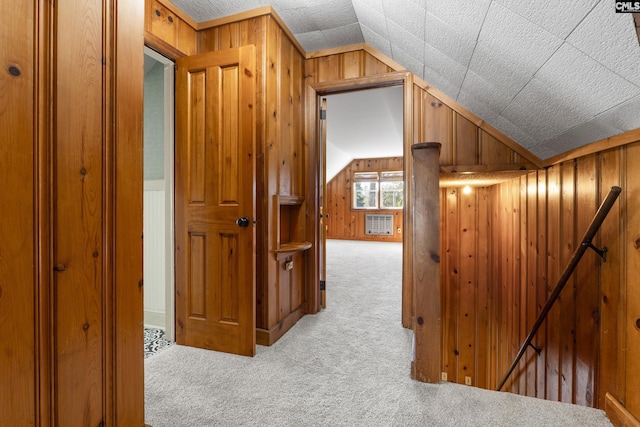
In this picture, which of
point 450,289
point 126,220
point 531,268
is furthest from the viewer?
point 450,289

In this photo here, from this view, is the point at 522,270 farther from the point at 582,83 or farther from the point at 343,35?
Result: the point at 343,35

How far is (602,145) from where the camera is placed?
4.59ft

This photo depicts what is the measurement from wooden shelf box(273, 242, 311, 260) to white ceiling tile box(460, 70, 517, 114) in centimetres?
162

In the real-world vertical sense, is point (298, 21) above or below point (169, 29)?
above

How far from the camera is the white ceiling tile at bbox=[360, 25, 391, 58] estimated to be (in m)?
2.22

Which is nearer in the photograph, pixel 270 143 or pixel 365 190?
pixel 270 143

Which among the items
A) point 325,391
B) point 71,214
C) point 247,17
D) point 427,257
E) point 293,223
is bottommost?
point 325,391

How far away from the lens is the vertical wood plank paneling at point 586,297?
1.51 m

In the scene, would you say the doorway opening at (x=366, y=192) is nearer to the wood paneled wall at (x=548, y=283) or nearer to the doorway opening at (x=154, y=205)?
the wood paneled wall at (x=548, y=283)

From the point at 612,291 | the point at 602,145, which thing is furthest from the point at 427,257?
the point at 602,145

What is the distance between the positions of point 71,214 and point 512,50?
1.84 metres

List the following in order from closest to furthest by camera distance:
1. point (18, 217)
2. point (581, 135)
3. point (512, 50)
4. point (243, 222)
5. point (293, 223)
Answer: point (18, 217) → point (512, 50) → point (581, 135) → point (243, 222) → point (293, 223)

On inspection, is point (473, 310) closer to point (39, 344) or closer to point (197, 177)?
point (197, 177)

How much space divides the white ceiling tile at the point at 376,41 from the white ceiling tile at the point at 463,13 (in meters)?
0.74
